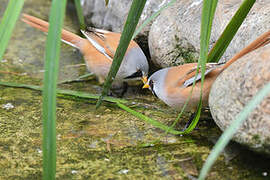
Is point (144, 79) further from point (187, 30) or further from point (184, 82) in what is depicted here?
point (184, 82)

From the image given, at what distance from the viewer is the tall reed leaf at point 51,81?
4.28 ft

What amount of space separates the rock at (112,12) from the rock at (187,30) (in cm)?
25

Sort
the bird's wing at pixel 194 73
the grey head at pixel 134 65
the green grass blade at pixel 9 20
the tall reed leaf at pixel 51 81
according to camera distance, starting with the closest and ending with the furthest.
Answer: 1. the tall reed leaf at pixel 51 81
2. the green grass blade at pixel 9 20
3. the bird's wing at pixel 194 73
4. the grey head at pixel 134 65

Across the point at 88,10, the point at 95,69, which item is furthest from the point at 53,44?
the point at 88,10

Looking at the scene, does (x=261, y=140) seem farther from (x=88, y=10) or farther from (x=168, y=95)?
(x=88, y=10)

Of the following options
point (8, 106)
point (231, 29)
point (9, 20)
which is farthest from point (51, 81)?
point (8, 106)

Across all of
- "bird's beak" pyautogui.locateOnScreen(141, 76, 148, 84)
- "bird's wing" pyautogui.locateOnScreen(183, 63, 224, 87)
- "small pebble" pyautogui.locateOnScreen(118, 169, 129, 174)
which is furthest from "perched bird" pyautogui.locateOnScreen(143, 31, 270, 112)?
"small pebble" pyautogui.locateOnScreen(118, 169, 129, 174)

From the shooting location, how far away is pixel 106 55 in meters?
3.08

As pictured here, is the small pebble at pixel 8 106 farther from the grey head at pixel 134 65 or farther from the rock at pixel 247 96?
the rock at pixel 247 96

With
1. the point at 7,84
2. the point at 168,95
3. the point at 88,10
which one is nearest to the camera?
the point at 168,95

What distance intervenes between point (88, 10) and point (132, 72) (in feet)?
4.94

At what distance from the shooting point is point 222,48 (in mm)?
2244

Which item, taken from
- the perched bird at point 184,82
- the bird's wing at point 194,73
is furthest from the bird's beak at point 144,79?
the bird's wing at point 194,73

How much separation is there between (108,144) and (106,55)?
97 centimetres
